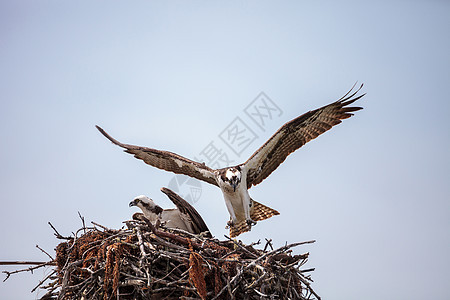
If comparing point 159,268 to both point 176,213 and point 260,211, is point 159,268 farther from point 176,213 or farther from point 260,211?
point 260,211

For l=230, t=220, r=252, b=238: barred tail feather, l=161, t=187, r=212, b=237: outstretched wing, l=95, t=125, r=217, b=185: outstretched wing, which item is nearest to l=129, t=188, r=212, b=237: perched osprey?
l=161, t=187, r=212, b=237: outstretched wing

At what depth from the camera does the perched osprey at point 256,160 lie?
7996mm

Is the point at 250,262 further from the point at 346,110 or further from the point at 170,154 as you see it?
the point at 346,110

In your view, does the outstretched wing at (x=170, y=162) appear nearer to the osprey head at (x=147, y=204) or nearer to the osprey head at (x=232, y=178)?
the osprey head at (x=232, y=178)

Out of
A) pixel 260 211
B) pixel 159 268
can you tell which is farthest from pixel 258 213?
pixel 159 268

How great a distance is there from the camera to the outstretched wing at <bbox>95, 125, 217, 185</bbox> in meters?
8.31

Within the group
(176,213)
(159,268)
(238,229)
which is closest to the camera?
(159,268)

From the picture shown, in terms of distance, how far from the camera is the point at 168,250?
5.24m

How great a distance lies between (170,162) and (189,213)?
208 centimetres

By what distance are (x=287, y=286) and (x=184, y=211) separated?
1788 millimetres

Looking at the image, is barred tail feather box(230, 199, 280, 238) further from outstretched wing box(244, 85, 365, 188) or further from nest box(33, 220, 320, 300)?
nest box(33, 220, 320, 300)

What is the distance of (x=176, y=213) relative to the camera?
6855 mm

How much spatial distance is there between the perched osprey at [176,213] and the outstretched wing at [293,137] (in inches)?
69.6

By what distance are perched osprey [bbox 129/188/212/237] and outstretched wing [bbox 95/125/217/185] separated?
148cm
